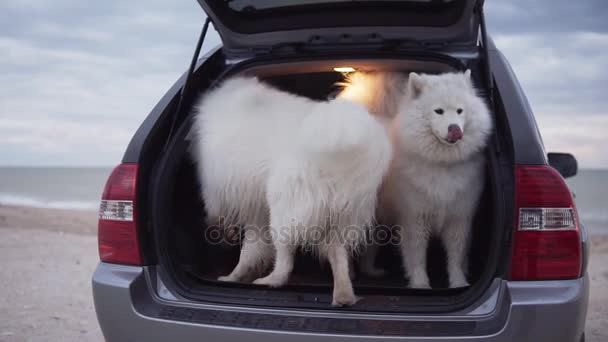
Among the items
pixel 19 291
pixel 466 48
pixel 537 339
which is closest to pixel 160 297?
pixel 537 339

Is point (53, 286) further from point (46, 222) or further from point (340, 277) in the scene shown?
point (46, 222)

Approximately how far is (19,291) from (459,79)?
4537mm

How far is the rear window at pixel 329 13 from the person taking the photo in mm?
2541

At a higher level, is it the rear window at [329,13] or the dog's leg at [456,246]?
the rear window at [329,13]

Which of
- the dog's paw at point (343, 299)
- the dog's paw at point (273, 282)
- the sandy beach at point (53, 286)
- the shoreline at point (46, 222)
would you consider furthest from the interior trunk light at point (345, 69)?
the shoreline at point (46, 222)

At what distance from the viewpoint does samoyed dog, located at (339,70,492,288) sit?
2301mm

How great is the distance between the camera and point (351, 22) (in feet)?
8.77

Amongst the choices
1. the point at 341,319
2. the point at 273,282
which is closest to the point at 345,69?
the point at 273,282

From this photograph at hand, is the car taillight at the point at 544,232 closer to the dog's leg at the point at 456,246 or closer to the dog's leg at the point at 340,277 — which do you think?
the dog's leg at the point at 340,277

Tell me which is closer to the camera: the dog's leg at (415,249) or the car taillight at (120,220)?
the car taillight at (120,220)

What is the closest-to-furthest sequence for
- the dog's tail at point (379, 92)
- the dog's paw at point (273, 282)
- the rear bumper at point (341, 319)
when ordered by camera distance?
the rear bumper at point (341, 319) < the dog's paw at point (273, 282) < the dog's tail at point (379, 92)

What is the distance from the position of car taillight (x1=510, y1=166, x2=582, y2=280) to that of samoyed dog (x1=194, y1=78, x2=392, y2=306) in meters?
0.54

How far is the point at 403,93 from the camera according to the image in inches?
103

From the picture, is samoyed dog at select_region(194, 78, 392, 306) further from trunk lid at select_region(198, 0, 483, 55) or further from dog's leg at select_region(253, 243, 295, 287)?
trunk lid at select_region(198, 0, 483, 55)
